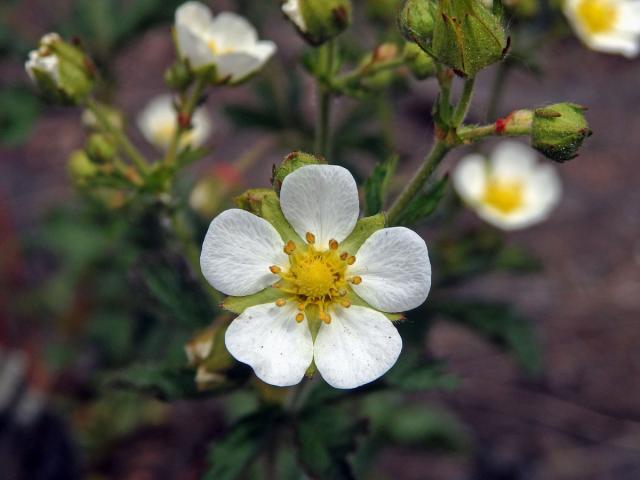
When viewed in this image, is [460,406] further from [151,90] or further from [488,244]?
[151,90]

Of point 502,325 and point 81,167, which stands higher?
point 81,167

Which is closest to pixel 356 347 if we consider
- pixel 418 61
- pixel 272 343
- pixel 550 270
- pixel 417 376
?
pixel 272 343

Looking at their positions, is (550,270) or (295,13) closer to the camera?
(295,13)

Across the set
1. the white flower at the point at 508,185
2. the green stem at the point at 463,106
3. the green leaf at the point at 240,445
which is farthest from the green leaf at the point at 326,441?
the white flower at the point at 508,185

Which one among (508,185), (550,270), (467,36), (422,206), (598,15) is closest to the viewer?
(467,36)

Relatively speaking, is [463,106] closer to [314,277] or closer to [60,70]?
[314,277]

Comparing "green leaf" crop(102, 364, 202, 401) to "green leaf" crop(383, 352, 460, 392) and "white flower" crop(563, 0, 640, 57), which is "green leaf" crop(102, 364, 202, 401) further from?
"white flower" crop(563, 0, 640, 57)
